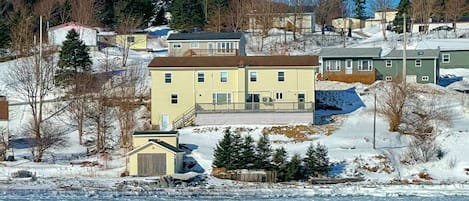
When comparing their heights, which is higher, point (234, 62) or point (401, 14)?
point (401, 14)

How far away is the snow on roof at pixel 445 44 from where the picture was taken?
70.4 metres

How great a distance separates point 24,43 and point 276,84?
28026mm

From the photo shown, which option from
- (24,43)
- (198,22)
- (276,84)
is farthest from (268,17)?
(276,84)

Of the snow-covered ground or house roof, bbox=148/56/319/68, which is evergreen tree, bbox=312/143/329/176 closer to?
the snow-covered ground

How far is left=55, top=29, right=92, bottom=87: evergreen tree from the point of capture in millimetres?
60153

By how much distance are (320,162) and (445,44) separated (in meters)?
35.5

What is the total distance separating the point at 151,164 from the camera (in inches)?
1640

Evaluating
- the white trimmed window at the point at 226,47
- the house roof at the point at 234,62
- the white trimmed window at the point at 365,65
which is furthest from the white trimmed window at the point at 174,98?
the white trimmed window at the point at 365,65

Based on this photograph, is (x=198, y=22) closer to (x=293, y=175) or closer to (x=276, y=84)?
(x=276, y=84)

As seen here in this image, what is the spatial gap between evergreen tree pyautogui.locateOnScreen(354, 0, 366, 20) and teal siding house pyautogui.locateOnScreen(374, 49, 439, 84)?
46.9 metres

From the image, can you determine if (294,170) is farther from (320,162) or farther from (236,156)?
(236,156)

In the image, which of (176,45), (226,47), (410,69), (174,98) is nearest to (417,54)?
(410,69)

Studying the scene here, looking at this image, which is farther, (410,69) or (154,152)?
(410,69)

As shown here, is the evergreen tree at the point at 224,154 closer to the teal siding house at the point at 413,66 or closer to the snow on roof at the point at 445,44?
the teal siding house at the point at 413,66
